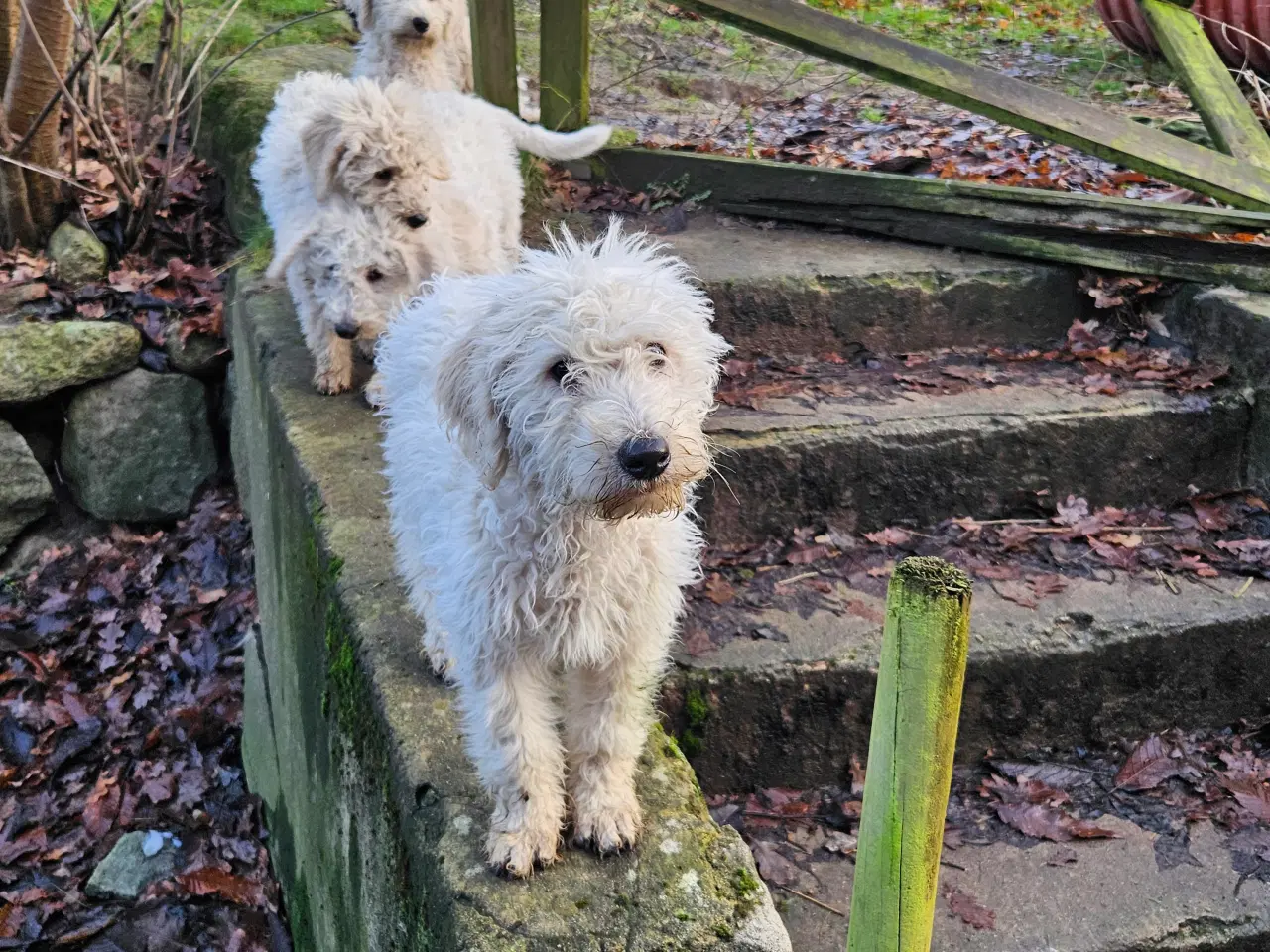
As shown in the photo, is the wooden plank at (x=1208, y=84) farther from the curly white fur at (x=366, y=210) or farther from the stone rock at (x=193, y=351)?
the stone rock at (x=193, y=351)

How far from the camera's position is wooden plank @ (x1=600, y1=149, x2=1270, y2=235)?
5.11 metres

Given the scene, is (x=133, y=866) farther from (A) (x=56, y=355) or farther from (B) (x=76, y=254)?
(B) (x=76, y=254)

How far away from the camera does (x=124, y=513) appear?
7070mm

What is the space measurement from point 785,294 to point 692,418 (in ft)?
8.91

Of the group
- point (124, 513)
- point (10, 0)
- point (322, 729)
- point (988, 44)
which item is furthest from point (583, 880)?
point (988, 44)

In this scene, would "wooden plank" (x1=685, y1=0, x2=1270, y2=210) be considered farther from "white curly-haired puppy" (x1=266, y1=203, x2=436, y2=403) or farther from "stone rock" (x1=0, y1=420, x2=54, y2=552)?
"stone rock" (x1=0, y1=420, x2=54, y2=552)

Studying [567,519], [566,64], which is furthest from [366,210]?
[567,519]

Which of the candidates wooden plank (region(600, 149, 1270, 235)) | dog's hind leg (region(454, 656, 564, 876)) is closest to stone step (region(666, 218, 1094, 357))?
wooden plank (region(600, 149, 1270, 235))

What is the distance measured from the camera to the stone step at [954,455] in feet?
14.4

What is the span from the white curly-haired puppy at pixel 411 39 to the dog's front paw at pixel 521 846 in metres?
4.31

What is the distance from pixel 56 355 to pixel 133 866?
3080 mm

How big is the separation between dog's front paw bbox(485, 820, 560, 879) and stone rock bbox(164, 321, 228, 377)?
518 cm

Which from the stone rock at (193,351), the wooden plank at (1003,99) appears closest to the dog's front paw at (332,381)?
the wooden plank at (1003,99)

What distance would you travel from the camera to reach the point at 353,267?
452cm
